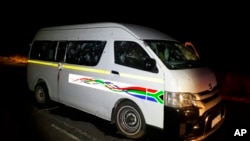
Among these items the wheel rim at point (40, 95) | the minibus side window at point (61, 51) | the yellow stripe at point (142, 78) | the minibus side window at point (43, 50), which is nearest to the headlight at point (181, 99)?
the yellow stripe at point (142, 78)

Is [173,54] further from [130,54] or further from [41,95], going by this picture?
[41,95]

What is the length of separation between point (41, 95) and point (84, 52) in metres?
2.42

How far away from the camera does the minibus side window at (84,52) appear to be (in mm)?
5547

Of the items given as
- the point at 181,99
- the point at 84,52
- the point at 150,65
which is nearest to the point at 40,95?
the point at 84,52

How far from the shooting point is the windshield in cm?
465

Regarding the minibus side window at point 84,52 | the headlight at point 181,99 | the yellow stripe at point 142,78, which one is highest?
the minibus side window at point 84,52

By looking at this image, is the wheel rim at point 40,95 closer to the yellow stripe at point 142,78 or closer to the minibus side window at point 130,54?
the minibus side window at point 130,54

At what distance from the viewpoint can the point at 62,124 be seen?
5.70m

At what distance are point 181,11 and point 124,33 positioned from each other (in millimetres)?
36317

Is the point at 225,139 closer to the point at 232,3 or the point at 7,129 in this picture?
the point at 7,129

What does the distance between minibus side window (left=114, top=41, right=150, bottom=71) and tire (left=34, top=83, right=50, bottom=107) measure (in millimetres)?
3064

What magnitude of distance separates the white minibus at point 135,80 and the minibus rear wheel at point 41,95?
410 mm

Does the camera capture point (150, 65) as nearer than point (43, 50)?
Yes

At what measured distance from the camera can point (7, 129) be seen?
537 centimetres
